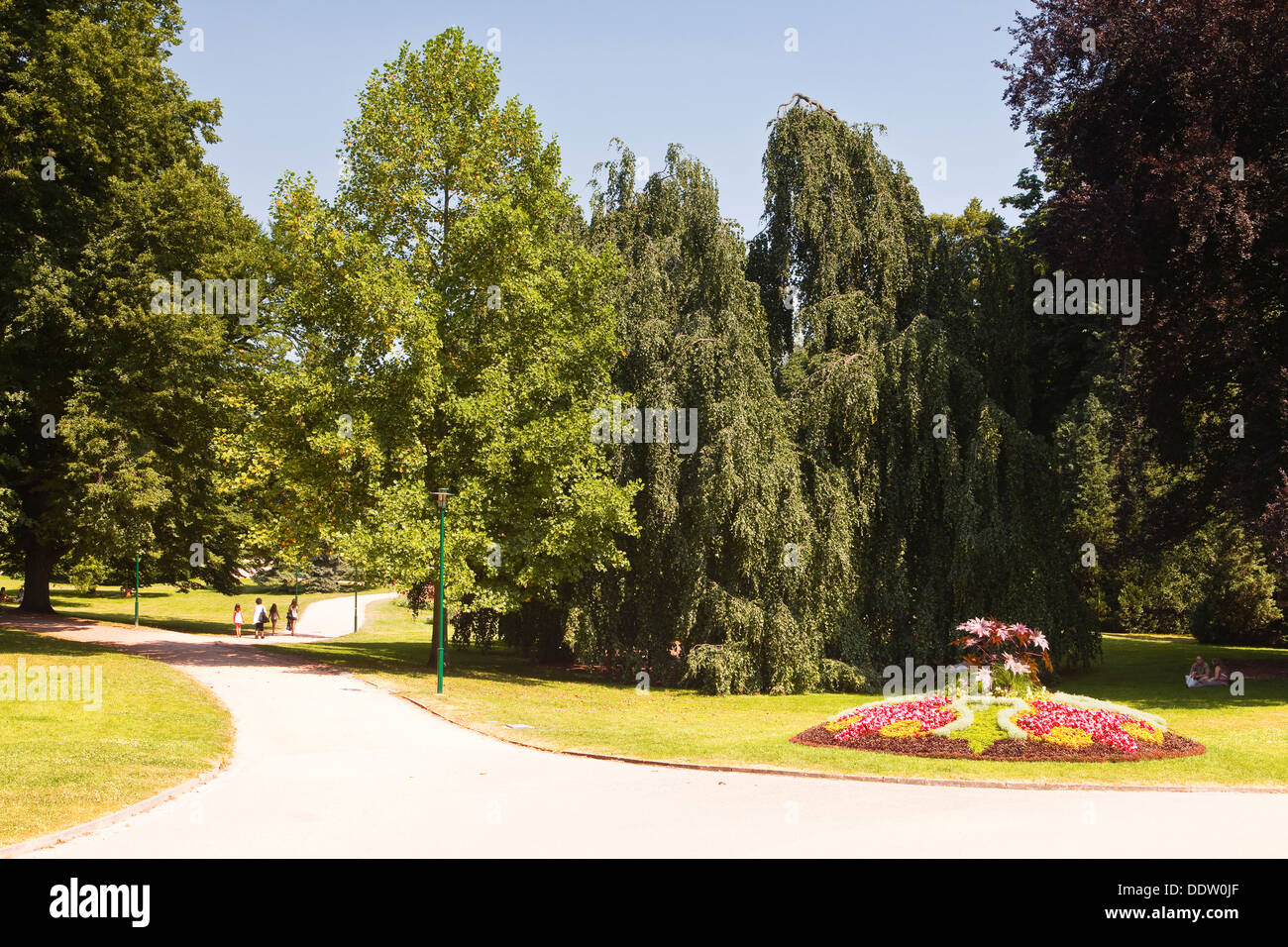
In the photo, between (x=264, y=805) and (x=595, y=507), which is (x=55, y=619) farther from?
(x=264, y=805)

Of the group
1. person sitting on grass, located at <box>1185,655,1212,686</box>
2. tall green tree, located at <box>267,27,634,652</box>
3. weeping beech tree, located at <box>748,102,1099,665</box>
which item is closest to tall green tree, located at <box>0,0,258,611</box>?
tall green tree, located at <box>267,27,634,652</box>

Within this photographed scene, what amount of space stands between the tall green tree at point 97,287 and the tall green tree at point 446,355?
10.5 ft

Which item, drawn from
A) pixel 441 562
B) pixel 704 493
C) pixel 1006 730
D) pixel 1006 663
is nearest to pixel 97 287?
pixel 441 562

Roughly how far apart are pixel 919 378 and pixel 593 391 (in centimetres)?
815

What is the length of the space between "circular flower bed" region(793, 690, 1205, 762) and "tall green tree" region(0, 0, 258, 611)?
1924cm

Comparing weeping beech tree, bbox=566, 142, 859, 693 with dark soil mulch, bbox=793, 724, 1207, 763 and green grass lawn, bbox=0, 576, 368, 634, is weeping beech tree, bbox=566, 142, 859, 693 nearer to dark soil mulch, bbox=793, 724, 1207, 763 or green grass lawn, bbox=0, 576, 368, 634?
dark soil mulch, bbox=793, 724, 1207, 763

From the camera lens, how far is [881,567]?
25609mm

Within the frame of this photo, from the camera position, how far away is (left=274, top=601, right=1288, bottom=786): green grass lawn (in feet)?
43.7

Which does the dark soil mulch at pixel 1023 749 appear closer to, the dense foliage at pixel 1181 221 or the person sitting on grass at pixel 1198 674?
the dense foliage at pixel 1181 221

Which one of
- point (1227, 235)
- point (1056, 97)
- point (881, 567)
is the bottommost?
point (881, 567)

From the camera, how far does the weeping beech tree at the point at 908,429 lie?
2472 centimetres

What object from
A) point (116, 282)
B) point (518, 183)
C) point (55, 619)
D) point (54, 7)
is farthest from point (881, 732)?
point (55, 619)

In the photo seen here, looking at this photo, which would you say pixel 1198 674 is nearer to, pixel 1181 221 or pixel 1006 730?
pixel 1181 221

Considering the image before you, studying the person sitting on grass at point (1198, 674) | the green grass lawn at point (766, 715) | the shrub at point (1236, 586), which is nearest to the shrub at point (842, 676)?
the green grass lawn at point (766, 715)
